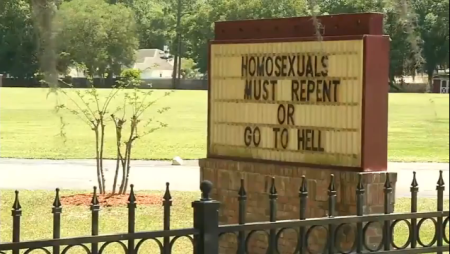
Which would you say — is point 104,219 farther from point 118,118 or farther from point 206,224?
point 206,224

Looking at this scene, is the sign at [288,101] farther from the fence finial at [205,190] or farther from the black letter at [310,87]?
the fence finial at [205,190]

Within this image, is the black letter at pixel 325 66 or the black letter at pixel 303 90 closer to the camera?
the black letter at pixel 325 66

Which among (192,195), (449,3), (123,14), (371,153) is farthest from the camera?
(192,195)

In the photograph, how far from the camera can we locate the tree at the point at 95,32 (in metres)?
4.52

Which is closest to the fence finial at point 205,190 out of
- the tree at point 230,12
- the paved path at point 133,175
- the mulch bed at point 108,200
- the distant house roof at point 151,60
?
the tree at point 230,12

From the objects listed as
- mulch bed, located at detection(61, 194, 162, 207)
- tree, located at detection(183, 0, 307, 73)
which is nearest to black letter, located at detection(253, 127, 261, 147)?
tree, located at detection(183, 0, 307, 73)

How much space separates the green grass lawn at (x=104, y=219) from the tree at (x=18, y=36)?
3995 mm

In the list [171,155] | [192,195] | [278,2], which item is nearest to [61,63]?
[278,2]

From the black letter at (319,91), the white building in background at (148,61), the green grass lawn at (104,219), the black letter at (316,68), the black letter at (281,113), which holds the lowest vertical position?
the green grass lawn at (104,219)

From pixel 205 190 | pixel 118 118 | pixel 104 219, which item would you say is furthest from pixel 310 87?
pixel 118 118

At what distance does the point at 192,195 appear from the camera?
43.3 feet

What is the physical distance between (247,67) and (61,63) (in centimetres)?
242

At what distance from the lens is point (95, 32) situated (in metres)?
4.86

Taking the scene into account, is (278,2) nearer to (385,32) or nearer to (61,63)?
(385,32)
